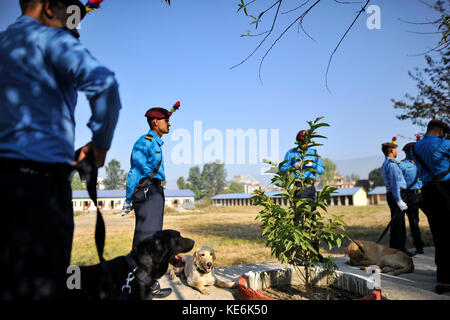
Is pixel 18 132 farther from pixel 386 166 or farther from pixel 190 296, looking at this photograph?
pixel 386 166

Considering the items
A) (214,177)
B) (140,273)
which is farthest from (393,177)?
(214,177)

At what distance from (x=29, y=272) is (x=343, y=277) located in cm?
360

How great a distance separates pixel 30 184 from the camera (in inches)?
47.1

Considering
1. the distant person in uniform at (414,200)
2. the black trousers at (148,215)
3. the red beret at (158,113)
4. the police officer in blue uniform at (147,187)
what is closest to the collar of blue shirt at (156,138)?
the police officer in blue uniform at (147,187)

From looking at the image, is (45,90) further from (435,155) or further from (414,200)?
(414,200)

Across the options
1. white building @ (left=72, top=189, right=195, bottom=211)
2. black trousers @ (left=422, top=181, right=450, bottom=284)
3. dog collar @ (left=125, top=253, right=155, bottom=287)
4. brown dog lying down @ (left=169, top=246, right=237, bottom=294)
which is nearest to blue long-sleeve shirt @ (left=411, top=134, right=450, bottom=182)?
black trousers @ (left=422, top=181, right=450, bottom=284)

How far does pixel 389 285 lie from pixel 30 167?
5043 millimetres

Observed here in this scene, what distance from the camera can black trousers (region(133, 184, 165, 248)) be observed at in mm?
3518

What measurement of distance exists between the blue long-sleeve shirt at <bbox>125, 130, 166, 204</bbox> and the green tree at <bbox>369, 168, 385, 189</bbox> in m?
88.9

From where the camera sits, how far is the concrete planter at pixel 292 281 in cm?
330

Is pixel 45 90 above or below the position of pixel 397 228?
above

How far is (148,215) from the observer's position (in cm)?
357

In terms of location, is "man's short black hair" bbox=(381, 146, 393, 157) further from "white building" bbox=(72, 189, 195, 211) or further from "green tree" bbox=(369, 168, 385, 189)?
"green tree" bbox=(369, 168, 385, 189)
